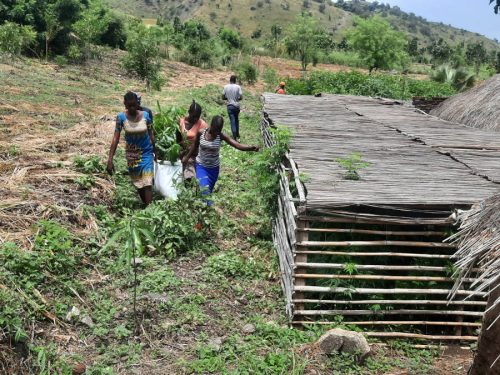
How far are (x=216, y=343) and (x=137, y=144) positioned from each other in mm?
2567

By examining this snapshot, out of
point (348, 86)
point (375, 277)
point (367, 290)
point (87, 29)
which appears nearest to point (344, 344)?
point (367, 290)

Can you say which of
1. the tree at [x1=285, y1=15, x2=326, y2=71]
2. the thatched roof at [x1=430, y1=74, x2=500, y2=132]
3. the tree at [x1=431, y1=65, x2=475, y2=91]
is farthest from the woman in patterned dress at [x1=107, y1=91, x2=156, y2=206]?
the tree at [x1=285, y1=15, x2=326, y2=71]

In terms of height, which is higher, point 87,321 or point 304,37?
point 304,37

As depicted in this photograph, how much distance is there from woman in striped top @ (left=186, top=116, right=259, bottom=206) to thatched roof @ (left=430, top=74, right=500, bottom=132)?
611 cm

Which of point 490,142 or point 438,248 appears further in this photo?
point 490,142

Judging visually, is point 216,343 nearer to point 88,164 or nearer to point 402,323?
point 402,323

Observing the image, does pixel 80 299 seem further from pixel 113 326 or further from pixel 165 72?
pixel 165 72

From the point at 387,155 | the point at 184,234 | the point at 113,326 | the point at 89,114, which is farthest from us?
the point at 89,114

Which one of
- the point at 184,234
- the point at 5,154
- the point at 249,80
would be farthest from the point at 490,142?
the point at 249,80

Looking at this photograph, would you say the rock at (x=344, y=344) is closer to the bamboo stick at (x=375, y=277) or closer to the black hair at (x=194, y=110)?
the bamboo stick at (x=375, y=277)

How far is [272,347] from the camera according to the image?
3.79m

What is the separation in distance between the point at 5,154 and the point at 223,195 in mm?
3006

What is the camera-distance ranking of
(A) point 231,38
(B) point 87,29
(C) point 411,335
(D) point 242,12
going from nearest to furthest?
(C) point 411,335 < (B) point 87,29 < (A) point 231,38 < (D) point 242,12

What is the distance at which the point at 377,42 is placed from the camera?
3291cm
